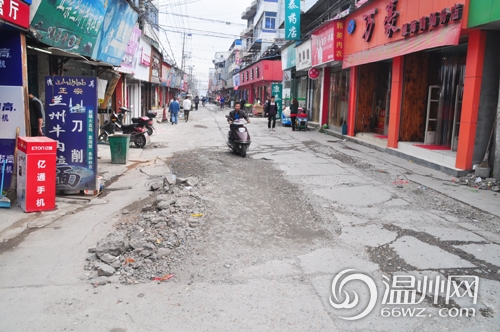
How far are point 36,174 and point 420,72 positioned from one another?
11705 millimetres

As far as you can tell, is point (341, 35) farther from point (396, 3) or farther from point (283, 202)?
point (283, 202)

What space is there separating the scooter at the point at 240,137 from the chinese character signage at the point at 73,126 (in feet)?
16.3

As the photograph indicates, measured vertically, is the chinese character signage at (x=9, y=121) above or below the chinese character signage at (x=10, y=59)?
below

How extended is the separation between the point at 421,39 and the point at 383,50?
8.60 feet

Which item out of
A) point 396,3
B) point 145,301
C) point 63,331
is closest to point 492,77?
point 396,3

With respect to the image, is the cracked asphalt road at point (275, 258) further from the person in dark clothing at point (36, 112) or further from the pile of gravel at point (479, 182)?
the person in dark clothing at point (36, 112)

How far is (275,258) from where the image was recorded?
4.39 metres

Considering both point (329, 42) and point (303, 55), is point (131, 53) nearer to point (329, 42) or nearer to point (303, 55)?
point (329, 42)

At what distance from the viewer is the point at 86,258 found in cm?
433

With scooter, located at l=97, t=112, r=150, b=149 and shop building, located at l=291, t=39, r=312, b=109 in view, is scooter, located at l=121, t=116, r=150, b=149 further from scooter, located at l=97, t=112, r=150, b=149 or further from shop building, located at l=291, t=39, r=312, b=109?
shop building, located at l=291, t=39, r=312, b=109

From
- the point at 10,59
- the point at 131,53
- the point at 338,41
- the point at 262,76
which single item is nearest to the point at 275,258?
the point at 10,59

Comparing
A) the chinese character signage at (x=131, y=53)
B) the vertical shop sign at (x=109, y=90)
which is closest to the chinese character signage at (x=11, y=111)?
the vertical shop sign at (x=109, y=90)

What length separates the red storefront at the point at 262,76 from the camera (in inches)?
1469

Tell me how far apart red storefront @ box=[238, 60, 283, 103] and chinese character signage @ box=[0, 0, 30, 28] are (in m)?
32.1
